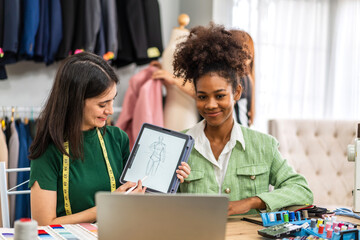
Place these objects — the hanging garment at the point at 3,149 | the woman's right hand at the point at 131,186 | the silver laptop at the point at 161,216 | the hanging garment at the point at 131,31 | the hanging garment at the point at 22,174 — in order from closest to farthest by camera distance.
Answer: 1. the silver laptop at the point at 161,216
2. the woman's right hand at the point at 131,186
3. the hanging garment at the point at 3,149
4. the hanging garment at the point at 22,174
5. the hanging garment at the point at 131,31

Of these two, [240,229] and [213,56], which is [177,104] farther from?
[240,229]

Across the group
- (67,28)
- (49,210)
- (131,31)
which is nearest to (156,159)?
(49,210)

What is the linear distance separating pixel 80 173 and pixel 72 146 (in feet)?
0.33

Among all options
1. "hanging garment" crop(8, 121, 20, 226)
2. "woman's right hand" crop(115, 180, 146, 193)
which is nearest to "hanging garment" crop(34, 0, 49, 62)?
"hanging garment" crop(8, 121, 20, 226)

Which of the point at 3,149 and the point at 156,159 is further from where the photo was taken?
the point at 3,149

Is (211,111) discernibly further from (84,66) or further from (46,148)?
(46,148)

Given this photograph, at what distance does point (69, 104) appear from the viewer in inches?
64.7

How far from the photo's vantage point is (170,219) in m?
1.01

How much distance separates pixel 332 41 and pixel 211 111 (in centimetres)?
266

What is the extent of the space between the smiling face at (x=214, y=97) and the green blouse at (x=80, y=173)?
393 millimetres

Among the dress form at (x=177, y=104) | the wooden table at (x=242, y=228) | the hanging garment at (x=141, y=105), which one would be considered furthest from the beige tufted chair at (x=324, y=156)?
the wooden table at (x=242, y=228)

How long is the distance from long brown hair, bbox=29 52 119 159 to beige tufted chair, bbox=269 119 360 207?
1.60m

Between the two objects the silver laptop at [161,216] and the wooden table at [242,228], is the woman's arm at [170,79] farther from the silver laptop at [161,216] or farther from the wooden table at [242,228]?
the silver laptop at [161,216]

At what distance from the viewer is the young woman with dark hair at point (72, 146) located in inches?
62.8
